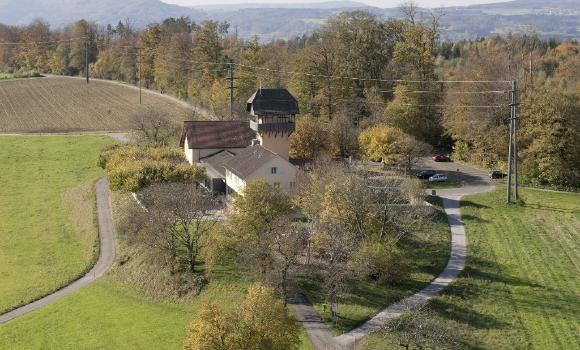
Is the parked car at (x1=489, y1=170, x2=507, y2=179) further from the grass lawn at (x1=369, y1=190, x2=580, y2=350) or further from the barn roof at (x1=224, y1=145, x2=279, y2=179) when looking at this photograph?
the barn roof at (x1=224, y1=145, x2=279, y2=179)

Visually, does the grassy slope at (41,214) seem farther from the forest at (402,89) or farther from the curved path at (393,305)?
the forest at (402,89)

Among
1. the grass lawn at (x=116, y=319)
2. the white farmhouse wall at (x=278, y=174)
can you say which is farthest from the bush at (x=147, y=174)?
the grass lawn at (x=116, y=319)

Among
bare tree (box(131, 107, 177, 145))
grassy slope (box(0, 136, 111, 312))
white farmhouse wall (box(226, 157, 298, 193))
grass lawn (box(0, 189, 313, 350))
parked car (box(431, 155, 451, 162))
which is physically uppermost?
bare tree (box(131, 107, 177, 145))

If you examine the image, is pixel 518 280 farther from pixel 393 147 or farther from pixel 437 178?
pixel 393 147

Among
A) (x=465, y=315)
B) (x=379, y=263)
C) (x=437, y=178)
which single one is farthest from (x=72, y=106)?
(x=465, y=315)

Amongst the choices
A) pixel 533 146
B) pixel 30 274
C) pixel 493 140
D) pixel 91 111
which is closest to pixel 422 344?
pixel 30 274

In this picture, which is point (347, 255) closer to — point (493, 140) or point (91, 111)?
point (493, 140)

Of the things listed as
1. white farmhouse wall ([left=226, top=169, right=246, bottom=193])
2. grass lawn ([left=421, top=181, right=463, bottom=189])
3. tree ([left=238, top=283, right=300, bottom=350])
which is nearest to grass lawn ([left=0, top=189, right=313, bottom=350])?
tree ([left=238, top=283, right=300, bottom=350])

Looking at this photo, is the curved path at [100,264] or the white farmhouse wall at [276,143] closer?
the curved path at [100,264]
